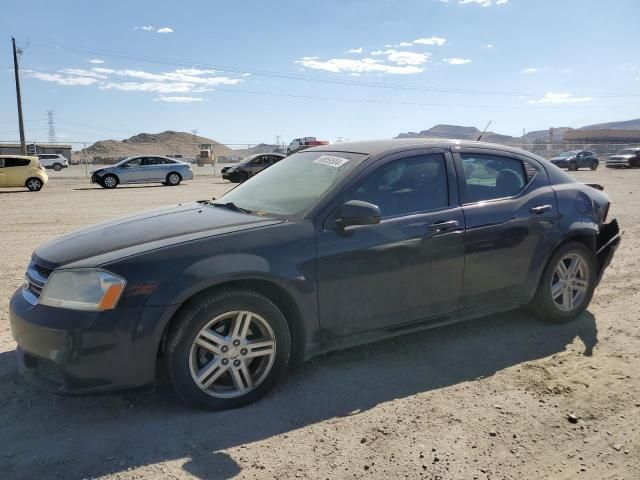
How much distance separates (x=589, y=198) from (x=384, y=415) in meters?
2.93

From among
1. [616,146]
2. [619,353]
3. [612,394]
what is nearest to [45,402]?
[612,394]

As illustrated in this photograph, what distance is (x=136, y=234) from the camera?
135 inches

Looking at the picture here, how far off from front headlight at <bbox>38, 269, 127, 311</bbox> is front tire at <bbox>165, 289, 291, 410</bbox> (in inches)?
15.4

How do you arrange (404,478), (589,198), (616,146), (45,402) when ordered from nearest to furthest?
(404,478), (45,402), (589,198), (616,146)

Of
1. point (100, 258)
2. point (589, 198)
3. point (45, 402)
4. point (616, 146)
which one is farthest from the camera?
point (616, 146)

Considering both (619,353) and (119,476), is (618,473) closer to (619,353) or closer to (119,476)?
(619,353)

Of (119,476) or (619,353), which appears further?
(619,353)

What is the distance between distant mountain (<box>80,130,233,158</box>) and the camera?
115188mm

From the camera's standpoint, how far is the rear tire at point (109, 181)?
23188 mm

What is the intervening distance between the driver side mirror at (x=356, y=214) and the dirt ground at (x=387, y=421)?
1100mm

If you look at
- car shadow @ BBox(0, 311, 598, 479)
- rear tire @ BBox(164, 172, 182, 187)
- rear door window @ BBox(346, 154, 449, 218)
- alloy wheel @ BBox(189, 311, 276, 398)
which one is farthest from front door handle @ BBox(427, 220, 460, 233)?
rear tire @ BBox(164, 172, 182, 187)

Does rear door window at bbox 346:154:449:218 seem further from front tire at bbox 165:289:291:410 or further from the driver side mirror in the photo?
front tire at bbox 165:289:291:410

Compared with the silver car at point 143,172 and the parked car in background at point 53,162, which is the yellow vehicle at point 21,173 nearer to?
the silver car at point 143,172

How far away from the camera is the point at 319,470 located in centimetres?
268
